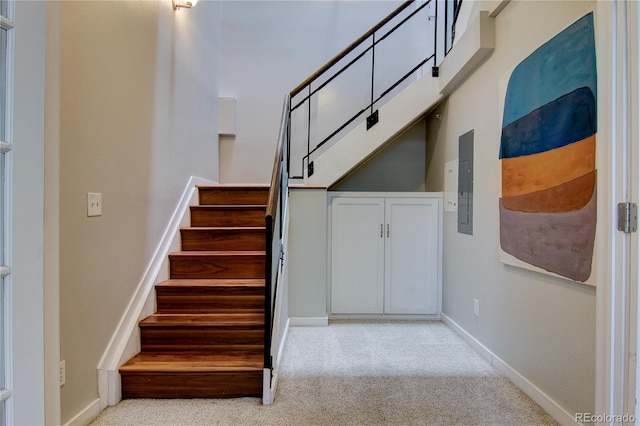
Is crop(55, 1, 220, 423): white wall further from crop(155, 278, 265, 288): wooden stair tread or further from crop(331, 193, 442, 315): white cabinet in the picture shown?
crop(331, 193, 442, 315): white cabinet

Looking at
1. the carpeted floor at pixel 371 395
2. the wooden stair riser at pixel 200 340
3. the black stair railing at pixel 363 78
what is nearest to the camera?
the carpeted floor at pixel 371 395

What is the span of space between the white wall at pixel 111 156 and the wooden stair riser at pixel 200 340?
28 centimetres

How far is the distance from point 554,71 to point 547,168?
503mm

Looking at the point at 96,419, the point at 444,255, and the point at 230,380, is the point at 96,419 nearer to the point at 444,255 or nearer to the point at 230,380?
the point at 230,380

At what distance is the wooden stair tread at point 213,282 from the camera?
252cm

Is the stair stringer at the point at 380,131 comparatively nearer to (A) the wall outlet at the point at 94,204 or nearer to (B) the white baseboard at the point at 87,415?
(A) the wall outlet at the point at 94,204

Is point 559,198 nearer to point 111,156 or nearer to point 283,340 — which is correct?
point 283,340

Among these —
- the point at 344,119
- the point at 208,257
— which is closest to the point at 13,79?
the point at 208,257

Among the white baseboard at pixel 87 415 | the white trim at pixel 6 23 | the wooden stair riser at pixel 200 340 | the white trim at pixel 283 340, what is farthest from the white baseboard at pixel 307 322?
the white trim at pixel 6 23

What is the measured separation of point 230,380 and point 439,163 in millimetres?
2817

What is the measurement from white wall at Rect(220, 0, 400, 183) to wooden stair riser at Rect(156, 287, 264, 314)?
2.21 m

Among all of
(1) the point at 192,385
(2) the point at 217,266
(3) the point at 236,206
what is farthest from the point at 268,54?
(1) the point at 192,385

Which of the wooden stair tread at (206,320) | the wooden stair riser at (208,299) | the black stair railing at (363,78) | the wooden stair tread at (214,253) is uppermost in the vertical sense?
the black stair railing at (363,78)

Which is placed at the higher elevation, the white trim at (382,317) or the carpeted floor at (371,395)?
the white trim at (382,317)
